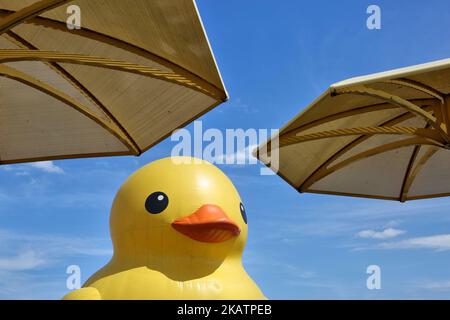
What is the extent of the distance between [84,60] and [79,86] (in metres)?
3.46

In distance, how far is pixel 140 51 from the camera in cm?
1066

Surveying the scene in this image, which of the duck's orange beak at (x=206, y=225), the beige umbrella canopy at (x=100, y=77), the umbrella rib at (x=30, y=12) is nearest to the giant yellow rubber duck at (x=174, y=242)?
the duck's orange beak at (x=206, y=225)

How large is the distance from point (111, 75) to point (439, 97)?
7.52 m

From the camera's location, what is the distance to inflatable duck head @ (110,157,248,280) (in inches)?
406

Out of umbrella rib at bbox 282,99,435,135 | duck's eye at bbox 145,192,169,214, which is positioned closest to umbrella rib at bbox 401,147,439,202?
umbrella rib at bbox 282,99,435,135

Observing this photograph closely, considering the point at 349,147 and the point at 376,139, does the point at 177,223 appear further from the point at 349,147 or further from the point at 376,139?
the point at 376,139

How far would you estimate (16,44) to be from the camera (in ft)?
38.0

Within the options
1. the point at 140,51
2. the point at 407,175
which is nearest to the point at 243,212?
the point at 140,51

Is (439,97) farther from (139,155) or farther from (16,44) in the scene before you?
(16,44)

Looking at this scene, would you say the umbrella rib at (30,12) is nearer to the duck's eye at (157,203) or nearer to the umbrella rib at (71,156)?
the duck's eye at (157,203)

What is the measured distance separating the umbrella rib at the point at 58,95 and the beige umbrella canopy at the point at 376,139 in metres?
4.04
